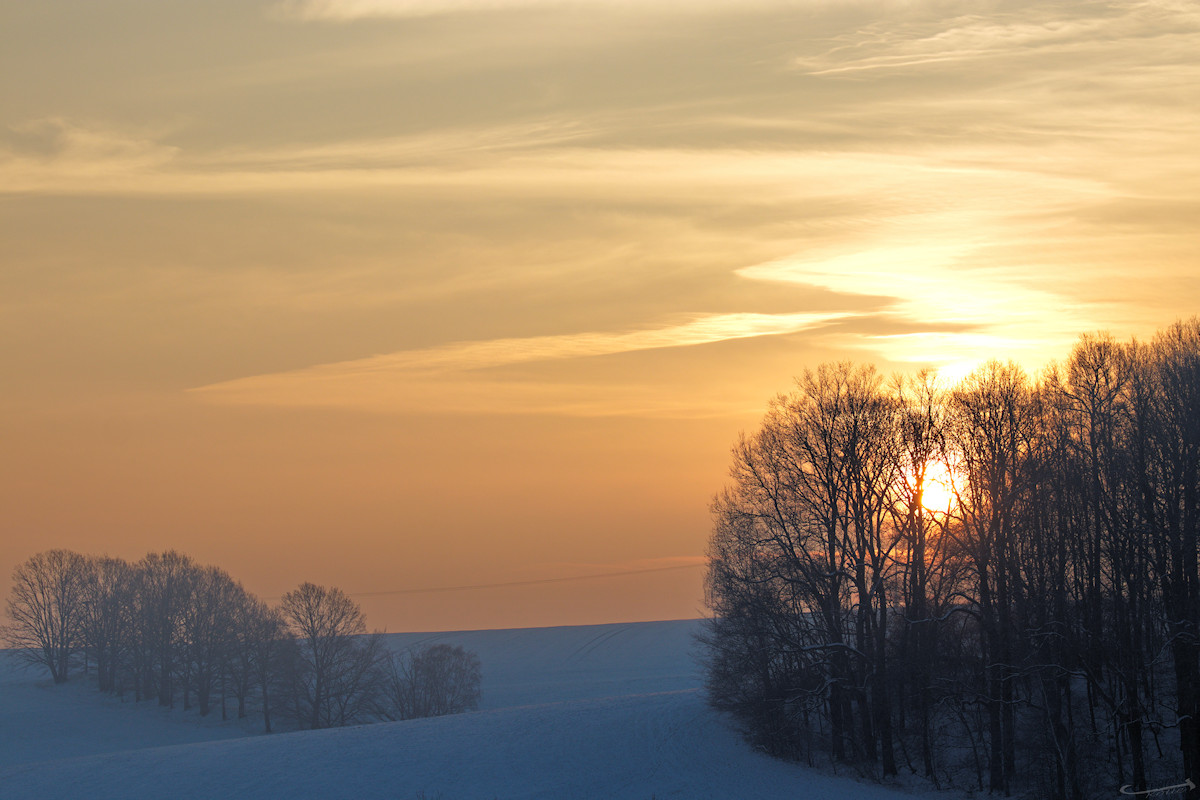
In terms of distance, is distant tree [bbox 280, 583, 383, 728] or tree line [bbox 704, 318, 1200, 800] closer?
tree line [bbox 704, 318, 1200, 800]

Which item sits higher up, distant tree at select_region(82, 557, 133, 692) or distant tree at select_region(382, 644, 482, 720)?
distant tree at select_region(82, 557, 133, 692)

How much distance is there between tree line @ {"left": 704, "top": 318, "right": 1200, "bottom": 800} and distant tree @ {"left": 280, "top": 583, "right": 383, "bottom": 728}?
54744mm

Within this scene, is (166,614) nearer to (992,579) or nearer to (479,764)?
(479,764)

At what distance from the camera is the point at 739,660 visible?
50.7 metres

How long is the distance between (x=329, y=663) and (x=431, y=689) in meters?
11.4

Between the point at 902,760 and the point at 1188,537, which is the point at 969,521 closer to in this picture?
the point at 1188,537

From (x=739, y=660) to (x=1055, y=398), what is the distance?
21.2 m

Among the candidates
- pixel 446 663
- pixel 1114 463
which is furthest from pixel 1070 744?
pixel 446 663

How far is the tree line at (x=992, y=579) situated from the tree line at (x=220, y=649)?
5633 centimetres

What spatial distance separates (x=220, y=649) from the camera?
9638 cm

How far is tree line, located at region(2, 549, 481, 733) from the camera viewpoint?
9362 centimetres

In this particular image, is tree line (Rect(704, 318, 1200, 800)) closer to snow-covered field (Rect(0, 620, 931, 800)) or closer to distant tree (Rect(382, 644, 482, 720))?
snow-covered field (Rect(0, 620, 931, 800))

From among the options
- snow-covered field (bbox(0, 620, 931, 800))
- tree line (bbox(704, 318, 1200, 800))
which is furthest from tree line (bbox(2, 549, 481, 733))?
tree line (bbox(704, 318, 1200, 800))

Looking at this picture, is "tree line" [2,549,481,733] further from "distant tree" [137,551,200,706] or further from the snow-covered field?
the snow-covered field
